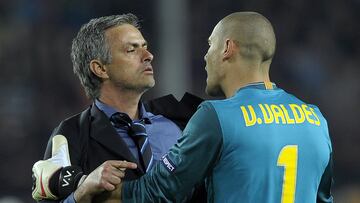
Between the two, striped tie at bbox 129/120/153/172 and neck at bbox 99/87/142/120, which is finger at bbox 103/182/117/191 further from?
neck at bbox 99/87/142/120

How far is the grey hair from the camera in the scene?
11.2ft

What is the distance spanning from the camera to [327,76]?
8.09 meters

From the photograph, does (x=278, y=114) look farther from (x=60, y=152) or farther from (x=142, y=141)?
(x=60, y=152)

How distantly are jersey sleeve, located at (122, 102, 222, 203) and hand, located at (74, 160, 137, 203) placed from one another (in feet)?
0.25

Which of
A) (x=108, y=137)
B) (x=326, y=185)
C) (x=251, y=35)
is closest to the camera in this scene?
(x=251, y=35)

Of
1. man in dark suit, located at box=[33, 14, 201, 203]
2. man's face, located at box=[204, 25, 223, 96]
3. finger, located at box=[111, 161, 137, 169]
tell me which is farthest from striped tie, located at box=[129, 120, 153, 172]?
man's face, located at box=[204, 25, 223, 96]

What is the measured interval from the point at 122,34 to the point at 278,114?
0.78 metres

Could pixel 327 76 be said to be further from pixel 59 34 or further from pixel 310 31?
pixel 59 34

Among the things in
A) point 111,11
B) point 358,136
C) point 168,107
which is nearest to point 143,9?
point 111,11

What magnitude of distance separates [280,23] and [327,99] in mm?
940

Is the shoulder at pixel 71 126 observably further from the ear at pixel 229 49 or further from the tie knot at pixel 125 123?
the ear at pixel 229 49

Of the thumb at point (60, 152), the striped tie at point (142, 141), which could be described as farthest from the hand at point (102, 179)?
the striped tie at point (142, 141)

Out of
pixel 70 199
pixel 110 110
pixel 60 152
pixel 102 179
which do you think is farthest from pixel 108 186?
pixel 110 110

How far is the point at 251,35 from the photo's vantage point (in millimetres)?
2916
